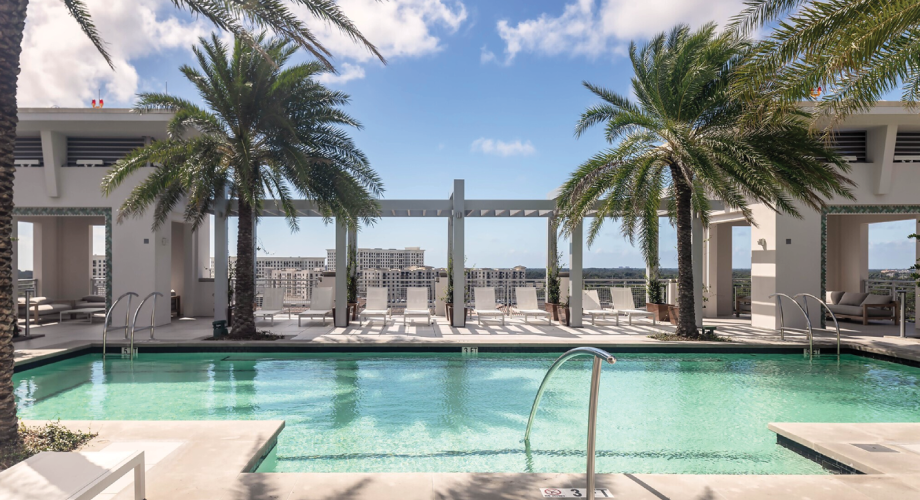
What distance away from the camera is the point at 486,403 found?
20.7 feet

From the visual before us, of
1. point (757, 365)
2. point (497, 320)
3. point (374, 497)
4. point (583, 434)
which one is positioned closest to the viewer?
point (374, 497)

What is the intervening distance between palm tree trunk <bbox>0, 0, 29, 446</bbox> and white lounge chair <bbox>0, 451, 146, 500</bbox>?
116 cm

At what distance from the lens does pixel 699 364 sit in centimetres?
871

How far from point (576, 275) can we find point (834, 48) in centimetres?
780

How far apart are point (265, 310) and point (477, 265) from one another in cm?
600

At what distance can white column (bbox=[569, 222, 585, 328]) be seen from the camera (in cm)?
1197

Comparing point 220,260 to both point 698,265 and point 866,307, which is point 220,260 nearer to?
point 698,265

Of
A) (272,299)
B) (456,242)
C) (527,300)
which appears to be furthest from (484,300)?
(272,299)

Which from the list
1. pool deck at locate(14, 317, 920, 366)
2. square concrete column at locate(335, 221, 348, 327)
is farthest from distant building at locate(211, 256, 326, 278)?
square concrete column at locate(335, 221, 348, 327)

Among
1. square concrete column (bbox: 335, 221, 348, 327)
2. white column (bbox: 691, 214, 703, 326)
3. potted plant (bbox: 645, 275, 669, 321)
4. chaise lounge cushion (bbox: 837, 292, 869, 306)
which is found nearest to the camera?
square concrete column (bbox: 335, 221, 348, 327)

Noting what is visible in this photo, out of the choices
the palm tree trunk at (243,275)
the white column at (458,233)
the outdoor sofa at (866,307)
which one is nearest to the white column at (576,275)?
the white column at (458,233)

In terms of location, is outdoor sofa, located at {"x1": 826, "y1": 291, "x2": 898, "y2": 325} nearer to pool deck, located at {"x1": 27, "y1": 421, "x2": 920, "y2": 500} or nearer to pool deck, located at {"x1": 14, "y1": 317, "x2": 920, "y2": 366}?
pool deck, located at {"x1": 14, "y1": 317, "x2": 920, "y2": 366}

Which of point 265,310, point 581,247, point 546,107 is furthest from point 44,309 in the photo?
point 546,107

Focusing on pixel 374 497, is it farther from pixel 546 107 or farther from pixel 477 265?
pixel 546 107
